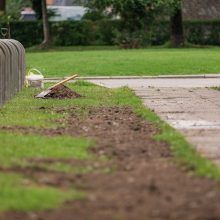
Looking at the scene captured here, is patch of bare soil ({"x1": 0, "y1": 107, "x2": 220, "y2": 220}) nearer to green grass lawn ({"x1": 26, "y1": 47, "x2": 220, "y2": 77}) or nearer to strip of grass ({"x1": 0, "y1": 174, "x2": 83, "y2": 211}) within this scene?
strip of grass ({"x1": 0, "y1": 174, "x2": 83, "y2": 211})

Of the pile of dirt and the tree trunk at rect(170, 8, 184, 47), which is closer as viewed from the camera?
the pile of dirt

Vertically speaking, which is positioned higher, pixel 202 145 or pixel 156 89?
pixel 202 145

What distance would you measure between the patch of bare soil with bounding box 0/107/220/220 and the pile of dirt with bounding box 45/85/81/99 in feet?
23.4

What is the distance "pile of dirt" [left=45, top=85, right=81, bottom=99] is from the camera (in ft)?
53.6

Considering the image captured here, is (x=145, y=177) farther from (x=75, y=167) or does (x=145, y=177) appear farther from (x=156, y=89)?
(x=156, y=89)

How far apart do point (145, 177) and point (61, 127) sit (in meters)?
3.93

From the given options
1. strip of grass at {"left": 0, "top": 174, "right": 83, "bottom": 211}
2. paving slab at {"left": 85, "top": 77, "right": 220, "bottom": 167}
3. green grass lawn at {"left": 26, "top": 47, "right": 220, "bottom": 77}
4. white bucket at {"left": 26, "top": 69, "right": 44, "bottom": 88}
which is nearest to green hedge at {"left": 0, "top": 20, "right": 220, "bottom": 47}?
green grass lawn at {"left": 26, "top": 47, "right": 220, "bottom": 77}

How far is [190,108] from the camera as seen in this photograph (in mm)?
13922

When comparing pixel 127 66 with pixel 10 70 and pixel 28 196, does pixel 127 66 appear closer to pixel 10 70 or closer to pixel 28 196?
pixel 10 70

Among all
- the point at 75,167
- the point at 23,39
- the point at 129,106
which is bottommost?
the point at 23,39

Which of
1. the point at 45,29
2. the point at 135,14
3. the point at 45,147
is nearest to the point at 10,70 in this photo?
the point at 45,147

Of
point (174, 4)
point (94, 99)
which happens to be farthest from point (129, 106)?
point (174, 4)

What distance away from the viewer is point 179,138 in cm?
917

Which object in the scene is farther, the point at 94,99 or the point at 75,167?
the point at 94,99
